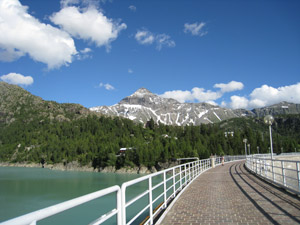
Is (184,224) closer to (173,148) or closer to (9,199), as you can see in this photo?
(9,199)

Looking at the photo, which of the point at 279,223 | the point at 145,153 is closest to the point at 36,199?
the point at 279,223

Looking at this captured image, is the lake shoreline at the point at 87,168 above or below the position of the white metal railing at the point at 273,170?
below

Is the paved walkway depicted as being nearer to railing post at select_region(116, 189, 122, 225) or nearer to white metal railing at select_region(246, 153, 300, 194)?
white metal railing at select_region(246, 153, 300, 194)

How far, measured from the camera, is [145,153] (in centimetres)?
8456

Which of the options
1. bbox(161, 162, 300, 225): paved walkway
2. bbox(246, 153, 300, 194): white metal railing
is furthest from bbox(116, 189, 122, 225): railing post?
bbox(246, 153, 300, 194): white metal railing

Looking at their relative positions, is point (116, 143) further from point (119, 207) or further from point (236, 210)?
point (119, 207)

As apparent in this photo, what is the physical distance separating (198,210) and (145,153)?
256ft

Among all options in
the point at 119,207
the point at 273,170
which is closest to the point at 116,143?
the point at 273,170

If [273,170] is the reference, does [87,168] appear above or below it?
below

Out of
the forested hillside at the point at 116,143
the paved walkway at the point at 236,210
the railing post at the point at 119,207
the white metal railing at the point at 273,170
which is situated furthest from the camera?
the forested hillside at the point at 116,143

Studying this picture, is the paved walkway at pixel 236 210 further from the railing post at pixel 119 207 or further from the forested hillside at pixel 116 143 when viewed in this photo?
the forested hillside at pixel 116 143

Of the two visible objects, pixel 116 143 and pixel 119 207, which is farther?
pixel 116 143

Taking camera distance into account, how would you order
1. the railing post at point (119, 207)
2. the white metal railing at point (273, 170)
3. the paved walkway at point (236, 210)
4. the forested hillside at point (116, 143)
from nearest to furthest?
the railing post at point (119, 207) < the paved walkway at point (236, 210) < the white metal railing at point (273, 170) < the forested hillside at point (116, 143)

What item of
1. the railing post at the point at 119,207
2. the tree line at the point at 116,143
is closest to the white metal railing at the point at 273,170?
the railing post at the point at 119,207
